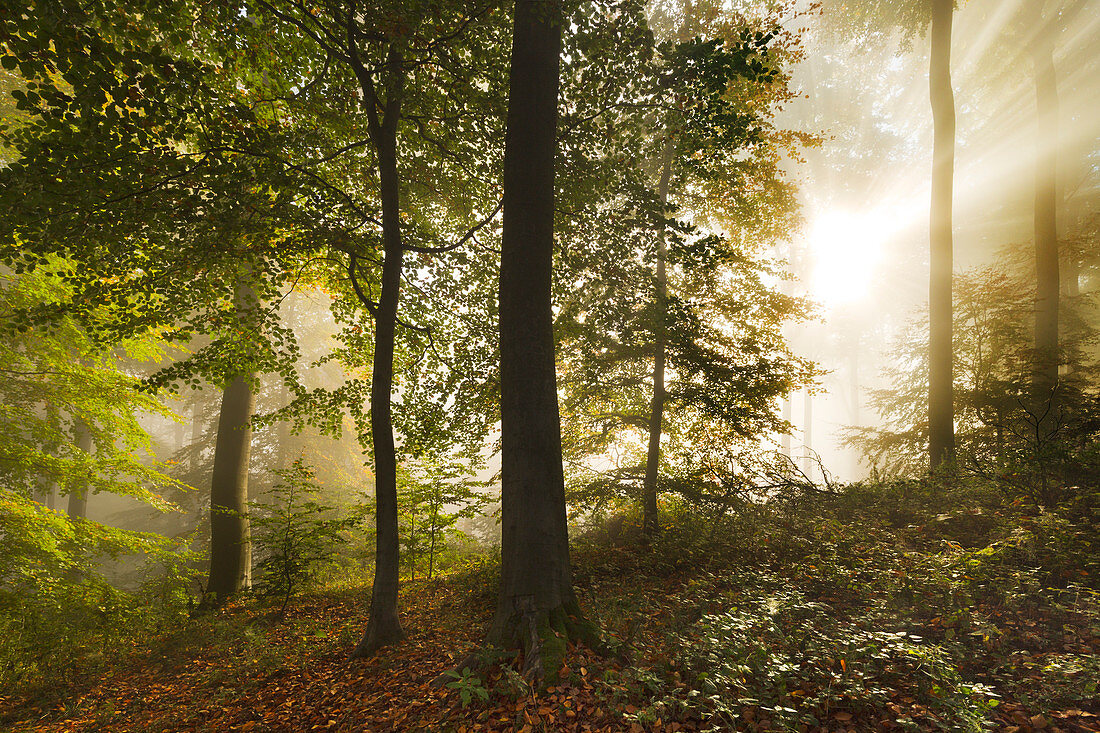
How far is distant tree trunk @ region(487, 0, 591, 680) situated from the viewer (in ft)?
14.5

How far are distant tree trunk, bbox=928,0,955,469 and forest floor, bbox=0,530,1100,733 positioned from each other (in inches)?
271

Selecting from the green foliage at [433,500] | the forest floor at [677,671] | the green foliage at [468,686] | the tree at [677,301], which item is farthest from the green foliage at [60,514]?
the tree at [677,301]

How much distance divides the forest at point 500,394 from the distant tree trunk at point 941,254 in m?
0.08

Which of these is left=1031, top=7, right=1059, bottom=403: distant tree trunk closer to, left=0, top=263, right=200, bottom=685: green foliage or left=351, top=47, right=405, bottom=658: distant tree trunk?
left=351, top=47, right=405, bottom=658: distant tree trunk

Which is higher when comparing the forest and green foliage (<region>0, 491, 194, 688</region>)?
the forest

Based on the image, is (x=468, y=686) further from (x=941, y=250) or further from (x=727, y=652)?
(x=941, y=250)

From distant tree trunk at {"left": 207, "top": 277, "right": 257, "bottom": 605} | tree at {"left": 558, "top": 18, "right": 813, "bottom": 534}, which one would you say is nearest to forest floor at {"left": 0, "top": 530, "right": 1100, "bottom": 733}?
→ distant tree trunk at {"left": 207, "top": 277, "right": 257, "bottom": 605}

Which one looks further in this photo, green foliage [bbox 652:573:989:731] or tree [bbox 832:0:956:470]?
tree [bbox 832:0:956:470]

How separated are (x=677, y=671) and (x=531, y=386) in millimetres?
2879

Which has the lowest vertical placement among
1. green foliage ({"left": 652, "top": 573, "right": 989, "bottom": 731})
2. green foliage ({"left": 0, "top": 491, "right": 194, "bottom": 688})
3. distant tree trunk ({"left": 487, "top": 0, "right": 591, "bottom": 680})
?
green foliage ({"left": 0, "top": 491, "right": 194, "bottom": 688})

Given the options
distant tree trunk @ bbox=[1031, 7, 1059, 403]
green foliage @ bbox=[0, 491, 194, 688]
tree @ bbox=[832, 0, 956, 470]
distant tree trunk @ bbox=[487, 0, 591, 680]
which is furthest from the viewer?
distant tree trunk @ bbox=[1031, 7, 1059, 403]

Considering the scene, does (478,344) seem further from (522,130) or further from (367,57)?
(367,57)

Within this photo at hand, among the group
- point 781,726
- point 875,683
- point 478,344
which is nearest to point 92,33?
point 478,344

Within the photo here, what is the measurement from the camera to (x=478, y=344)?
8.14m
